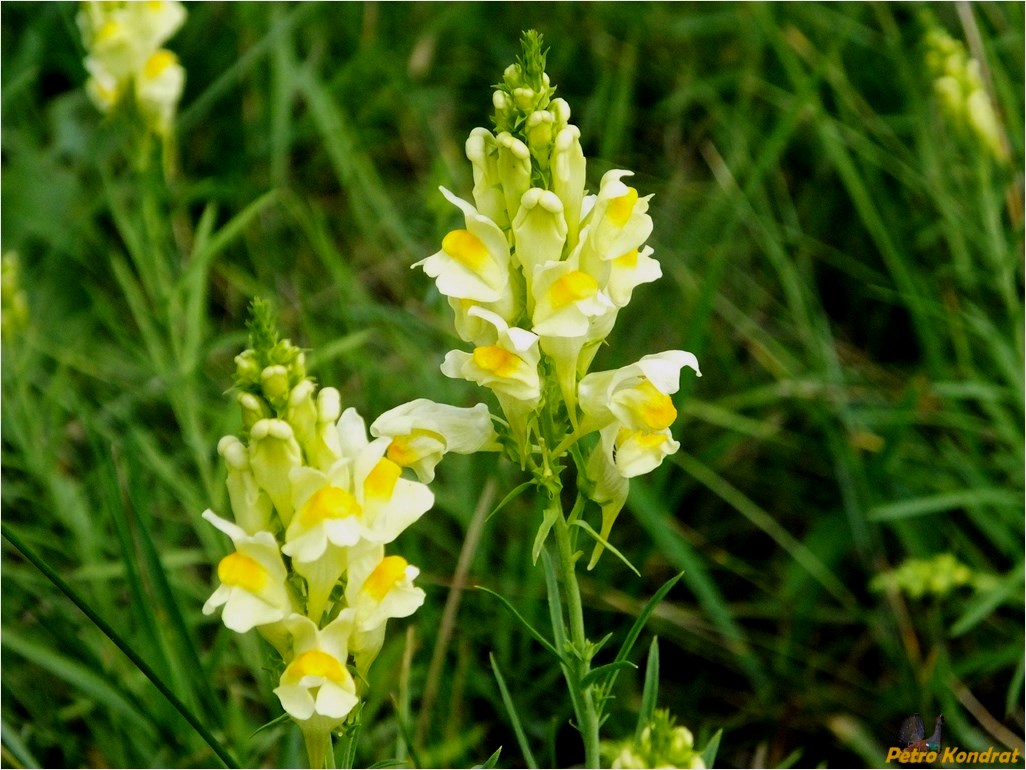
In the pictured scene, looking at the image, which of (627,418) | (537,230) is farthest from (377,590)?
(537,230)

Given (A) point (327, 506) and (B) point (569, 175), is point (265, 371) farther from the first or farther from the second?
(B) point (569, 175)

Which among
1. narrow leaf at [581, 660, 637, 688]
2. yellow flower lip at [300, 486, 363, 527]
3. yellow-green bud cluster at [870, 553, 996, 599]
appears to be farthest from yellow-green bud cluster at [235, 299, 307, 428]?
yellow-green bud cluster at [870, 553, 996, 599]

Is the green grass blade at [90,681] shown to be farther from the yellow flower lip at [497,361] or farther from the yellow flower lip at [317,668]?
the yellow flower lip at [497,361]

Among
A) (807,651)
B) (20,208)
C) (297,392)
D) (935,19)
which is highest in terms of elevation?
(935,19)

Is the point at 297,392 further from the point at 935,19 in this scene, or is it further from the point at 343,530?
the point at 935,19

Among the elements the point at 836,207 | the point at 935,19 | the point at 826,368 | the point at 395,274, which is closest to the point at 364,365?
the point at 395,274

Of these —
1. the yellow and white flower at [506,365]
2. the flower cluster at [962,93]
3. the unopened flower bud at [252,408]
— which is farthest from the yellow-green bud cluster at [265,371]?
the flower cluster at [962,93]
